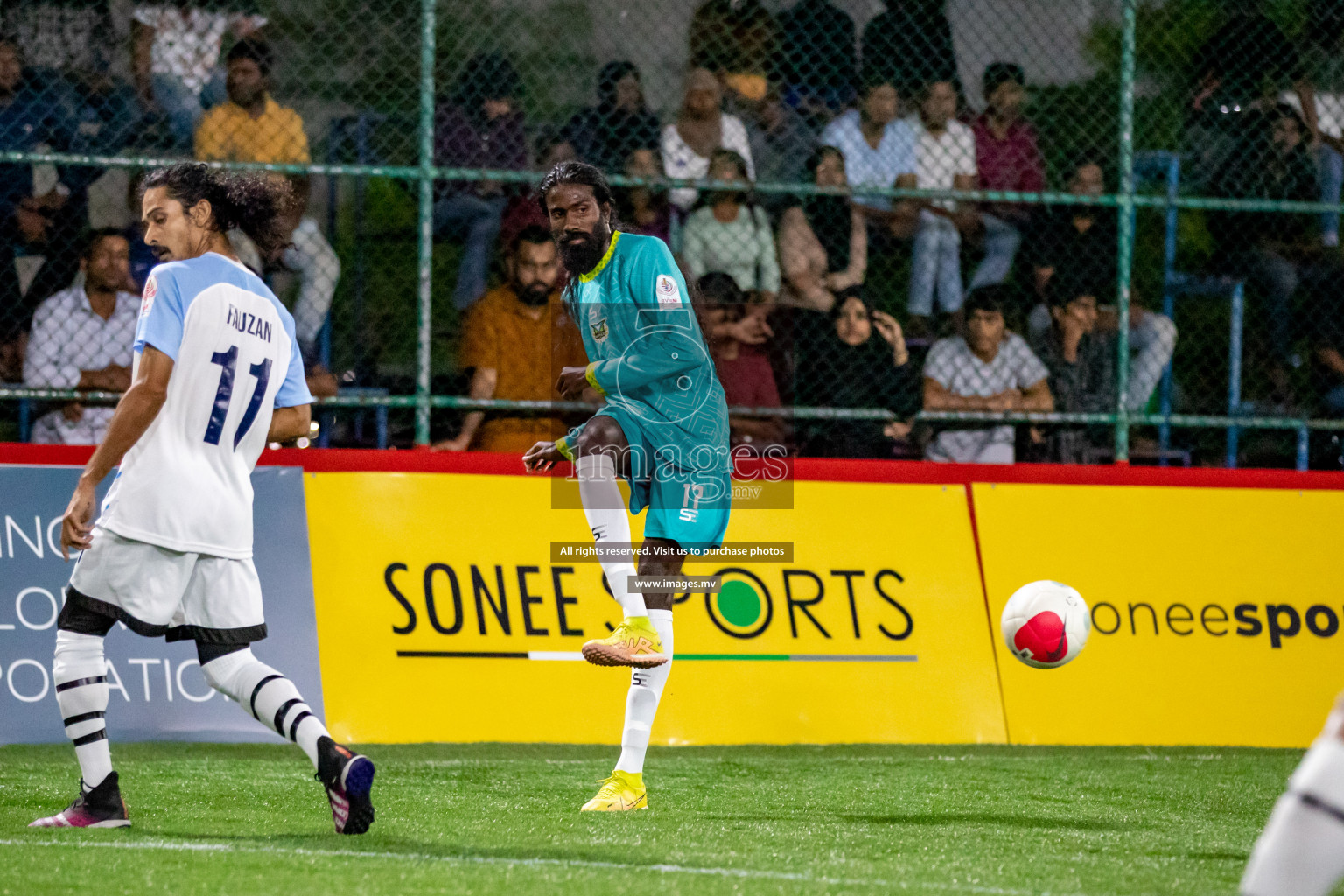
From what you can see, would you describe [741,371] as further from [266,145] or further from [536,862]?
[536,862]

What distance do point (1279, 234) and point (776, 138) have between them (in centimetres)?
295

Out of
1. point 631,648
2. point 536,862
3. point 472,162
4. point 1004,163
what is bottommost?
point 536,862

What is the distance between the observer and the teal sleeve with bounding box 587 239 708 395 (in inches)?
220

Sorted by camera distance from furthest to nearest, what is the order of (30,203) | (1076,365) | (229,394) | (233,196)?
(1076,365), (30,203), (233,196), (229,394)

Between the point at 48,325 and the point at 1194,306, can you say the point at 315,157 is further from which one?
the point at 1194,306

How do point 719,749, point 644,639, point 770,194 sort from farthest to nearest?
point 770,194 → point 719,749 → point 644,639

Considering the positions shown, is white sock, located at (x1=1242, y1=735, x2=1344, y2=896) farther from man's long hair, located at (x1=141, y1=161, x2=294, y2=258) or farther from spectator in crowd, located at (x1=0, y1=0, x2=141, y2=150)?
spectator in crowd, located at (x1=0, y1=0, x2=141, y2=150)

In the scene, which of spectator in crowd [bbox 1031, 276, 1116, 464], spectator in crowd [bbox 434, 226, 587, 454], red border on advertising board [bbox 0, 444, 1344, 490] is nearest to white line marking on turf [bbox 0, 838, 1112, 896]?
red border on advertising board [bbox 0, 444, 1344, 490]

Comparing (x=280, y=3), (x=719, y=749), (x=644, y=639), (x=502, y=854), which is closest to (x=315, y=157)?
(x=280, y=3)

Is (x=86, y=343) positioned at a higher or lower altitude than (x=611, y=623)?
higher

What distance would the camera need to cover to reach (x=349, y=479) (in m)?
7.52

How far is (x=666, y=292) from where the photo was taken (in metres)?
5.60

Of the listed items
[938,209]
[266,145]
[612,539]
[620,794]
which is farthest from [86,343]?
[938,209]

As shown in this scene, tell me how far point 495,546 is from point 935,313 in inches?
118
